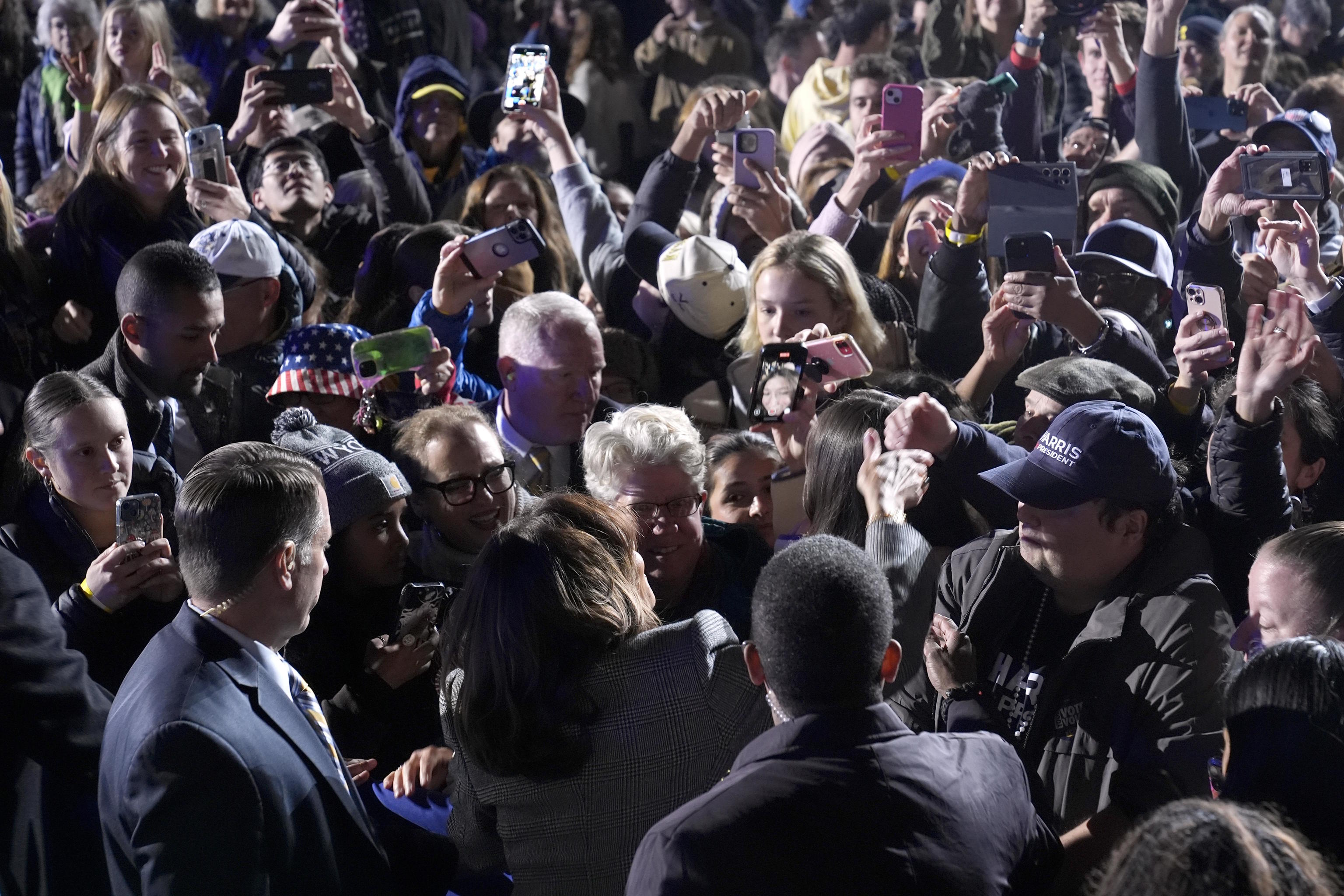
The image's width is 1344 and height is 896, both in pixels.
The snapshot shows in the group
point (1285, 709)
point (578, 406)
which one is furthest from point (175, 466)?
point (1285, 709)

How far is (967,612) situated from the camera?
117 inches

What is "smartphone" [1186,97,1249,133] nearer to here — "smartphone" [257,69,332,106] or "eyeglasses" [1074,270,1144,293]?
"eyeglasses" [1074,270,1144,293]

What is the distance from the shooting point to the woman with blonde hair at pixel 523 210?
17.4 ft

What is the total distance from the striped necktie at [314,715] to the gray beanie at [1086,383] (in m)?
2.16

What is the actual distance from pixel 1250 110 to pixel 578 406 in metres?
3.62

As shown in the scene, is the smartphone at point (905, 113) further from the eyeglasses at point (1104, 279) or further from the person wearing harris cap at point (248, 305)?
the person wearing harris cap at point (248, 305)

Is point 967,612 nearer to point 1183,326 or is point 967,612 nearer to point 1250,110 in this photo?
point 1183,326

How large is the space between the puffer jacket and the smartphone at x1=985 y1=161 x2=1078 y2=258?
1.62m

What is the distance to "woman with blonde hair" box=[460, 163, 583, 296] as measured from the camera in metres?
5.32

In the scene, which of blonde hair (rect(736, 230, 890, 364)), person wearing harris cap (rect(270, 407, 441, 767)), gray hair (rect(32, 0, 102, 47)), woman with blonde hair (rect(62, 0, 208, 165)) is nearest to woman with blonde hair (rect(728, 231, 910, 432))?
blonde hair (rect(736, 230, 890, 364))

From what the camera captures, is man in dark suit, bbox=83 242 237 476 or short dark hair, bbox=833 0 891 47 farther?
short dark hair, bbox=833 0 891 47

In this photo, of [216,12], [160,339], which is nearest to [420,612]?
[160,339]

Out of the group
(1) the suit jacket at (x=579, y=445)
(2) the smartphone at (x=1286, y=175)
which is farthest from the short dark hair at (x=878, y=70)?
(1) the suit jacket at (x=579, y=445)

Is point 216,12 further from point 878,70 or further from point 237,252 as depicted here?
point 878,70
